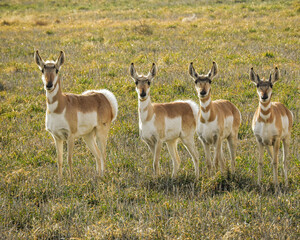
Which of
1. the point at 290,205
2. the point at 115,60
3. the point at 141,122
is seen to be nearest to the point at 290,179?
the point at 290,205

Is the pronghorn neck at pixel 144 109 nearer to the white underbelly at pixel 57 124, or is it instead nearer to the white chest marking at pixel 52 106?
the white underbelly at pixel 57 124

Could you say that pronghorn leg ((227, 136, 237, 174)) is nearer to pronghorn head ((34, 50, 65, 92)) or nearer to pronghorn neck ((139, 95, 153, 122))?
pronghorn neck ((139, 95, 153, 122))

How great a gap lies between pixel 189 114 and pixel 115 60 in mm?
9144

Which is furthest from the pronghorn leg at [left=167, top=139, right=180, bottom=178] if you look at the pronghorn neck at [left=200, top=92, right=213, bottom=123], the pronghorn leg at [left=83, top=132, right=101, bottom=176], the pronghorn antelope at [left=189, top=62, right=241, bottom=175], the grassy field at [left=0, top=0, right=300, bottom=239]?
the pronghorn leg at [left=83, top=132, right=101, bottom=176]

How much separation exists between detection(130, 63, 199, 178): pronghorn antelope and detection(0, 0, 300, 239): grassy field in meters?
0.37

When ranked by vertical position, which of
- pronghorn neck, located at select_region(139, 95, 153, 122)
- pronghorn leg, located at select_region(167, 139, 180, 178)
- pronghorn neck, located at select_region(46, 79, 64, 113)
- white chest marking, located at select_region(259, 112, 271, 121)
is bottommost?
pronghorn leg, located at select_region(167, 139, 180, 178)

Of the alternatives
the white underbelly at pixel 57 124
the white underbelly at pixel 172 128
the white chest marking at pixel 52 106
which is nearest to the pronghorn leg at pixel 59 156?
the white underbelly at pixel 57 124

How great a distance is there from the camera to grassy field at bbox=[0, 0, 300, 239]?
205 inches

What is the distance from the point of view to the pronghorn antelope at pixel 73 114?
271 inches

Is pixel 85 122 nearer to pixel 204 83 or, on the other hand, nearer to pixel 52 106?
pixel 52 106

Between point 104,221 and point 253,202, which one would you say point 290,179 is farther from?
point 104,221

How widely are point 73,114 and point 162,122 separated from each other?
1542mm

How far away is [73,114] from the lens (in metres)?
7.07

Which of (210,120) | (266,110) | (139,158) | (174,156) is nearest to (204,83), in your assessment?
(210,120)
